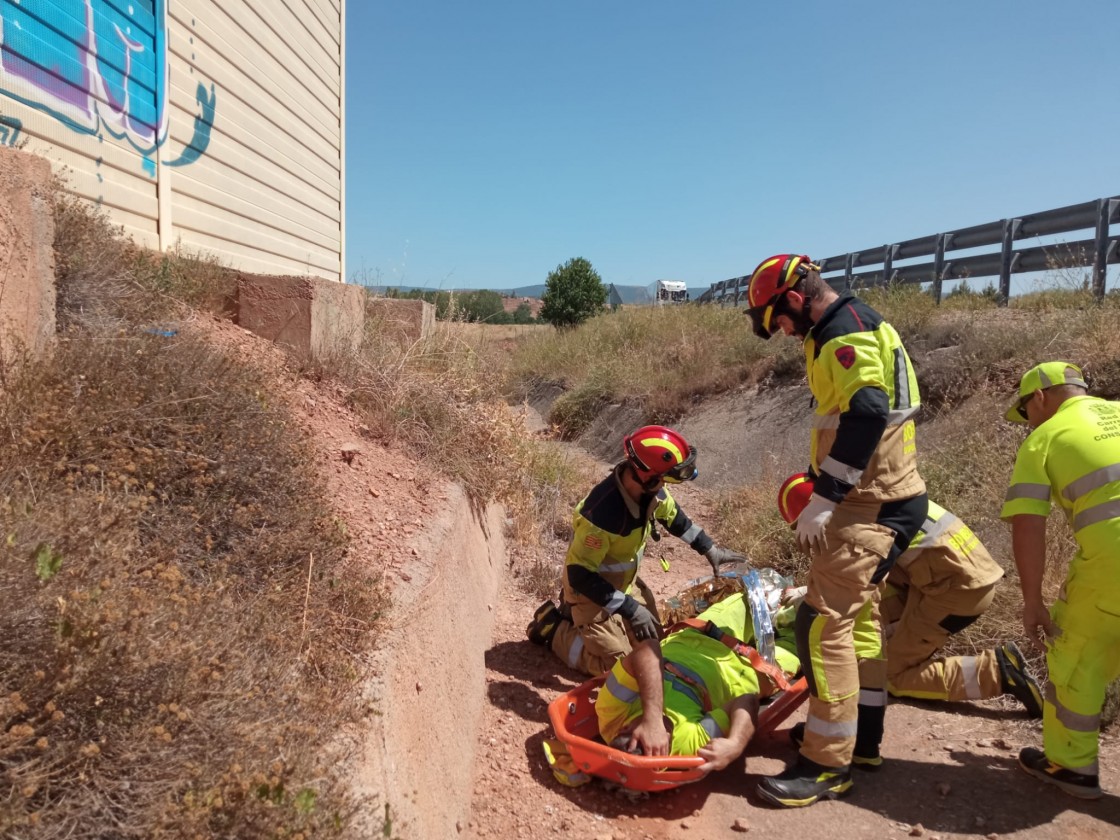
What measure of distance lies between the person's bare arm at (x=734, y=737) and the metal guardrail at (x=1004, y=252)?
6838 mm

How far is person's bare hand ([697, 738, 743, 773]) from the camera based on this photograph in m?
3.19

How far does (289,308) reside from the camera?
17.4 ft

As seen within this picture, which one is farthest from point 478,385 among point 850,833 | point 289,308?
point 850,833

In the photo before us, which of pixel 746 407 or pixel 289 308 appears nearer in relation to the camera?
pixel 289 308

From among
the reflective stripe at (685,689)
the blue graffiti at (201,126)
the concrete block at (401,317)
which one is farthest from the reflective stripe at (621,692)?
the blue graffiti at (201,126)

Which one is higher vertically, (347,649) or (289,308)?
(289,308)

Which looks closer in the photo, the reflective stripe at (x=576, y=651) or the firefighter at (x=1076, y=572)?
the firefighter at (x=1076, y=572)

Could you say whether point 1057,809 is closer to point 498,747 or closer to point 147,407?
point 498,747

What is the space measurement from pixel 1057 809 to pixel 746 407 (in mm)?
8070

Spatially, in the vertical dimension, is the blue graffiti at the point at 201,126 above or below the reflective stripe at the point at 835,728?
above

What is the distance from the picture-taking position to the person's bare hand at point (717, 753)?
3.19 m

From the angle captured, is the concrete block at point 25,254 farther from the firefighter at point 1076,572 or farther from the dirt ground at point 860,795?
the firefighter at point 1076,572

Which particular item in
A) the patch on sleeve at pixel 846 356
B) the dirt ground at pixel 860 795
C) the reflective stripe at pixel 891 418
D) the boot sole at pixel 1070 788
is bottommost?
the dirt ground at pixel 860 795

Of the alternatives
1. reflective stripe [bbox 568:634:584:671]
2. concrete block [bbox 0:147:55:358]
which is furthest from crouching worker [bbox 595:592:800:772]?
concrete block [bbox 0:147:55:358]
